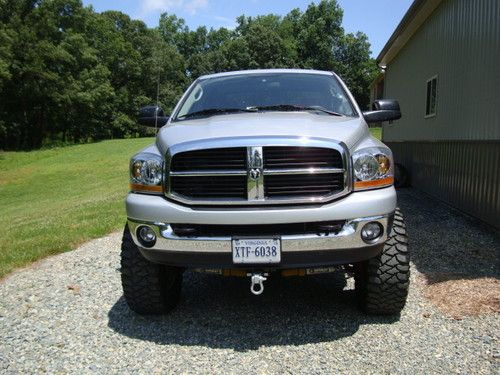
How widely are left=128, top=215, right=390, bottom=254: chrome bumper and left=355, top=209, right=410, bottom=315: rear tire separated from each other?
34 centimetres

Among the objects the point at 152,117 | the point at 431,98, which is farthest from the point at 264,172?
the point at 431,98

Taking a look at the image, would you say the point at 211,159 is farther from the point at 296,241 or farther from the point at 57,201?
the point at 57,201

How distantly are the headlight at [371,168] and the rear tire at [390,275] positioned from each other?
43 centimetres

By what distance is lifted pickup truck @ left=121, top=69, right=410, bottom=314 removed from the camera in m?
3.29

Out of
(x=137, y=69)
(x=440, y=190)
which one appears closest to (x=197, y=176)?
(x=440, y=190)

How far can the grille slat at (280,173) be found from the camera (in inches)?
132

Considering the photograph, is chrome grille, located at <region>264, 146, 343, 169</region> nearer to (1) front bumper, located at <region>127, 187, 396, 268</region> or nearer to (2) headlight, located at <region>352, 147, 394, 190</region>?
(2) headlight, located at <region>352, 147, 394, 190</region>

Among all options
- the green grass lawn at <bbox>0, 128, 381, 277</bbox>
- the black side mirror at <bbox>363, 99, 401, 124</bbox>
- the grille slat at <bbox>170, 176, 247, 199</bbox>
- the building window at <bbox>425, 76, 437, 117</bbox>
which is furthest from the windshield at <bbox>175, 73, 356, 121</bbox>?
the building window at <bbox>425, 76, 437, 117</bbox>

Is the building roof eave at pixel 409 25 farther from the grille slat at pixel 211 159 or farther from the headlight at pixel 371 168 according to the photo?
the grille slat at pixel 211 159

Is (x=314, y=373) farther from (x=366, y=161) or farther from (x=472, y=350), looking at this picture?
(x=366, y=161)

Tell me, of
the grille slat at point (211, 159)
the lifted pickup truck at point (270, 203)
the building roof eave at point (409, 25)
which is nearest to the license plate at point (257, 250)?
the lifted pickup truck at point (270, 203)

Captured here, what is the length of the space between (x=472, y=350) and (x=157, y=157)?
2.58 meters

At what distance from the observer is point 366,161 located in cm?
342

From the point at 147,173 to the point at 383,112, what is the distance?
8.07 ft
